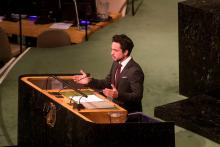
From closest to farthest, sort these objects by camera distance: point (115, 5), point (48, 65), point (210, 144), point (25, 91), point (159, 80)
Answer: point (25, 91)
point (210, 144)
point (159, 80)
point (48, 65)
point (115, 5)

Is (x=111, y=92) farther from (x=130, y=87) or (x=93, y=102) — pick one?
(x=130, y=87)

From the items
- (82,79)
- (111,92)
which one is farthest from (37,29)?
(111,92)

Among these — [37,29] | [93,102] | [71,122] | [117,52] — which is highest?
[117,52]

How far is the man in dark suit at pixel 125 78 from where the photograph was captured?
5.45 metres

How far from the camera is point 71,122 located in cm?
508

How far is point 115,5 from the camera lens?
36.2 ft

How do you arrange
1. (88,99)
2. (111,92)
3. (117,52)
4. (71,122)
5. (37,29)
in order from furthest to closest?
(37,29) < (117,52) < (88,99) < (111,92) < (71,122)

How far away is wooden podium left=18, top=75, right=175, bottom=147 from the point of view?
4.89m

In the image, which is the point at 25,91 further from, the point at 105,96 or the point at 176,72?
the point at 176,72

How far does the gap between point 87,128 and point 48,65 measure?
4.16m

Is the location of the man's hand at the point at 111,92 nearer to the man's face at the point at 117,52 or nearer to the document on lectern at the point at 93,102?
the document on lectern at the point at 93,102

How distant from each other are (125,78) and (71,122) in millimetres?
759

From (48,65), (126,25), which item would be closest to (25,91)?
(48,65)

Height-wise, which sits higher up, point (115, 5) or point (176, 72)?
point (115, 5)
